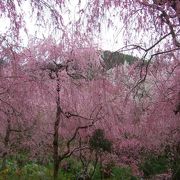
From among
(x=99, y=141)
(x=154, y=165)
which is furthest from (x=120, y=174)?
(x=99, y=141)

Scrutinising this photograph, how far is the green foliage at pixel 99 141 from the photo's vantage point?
11.7 meters

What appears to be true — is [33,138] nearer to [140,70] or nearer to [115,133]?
[115,133]

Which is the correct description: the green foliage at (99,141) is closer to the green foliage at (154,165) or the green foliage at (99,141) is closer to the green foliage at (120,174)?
the green foliage at (120,174)

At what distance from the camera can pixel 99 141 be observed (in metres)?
11.9

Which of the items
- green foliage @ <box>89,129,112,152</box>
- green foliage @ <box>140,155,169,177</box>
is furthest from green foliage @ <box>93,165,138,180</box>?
green foliage @ <box>89,129,112,152</box>

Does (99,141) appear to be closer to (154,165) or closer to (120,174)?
(120,174)

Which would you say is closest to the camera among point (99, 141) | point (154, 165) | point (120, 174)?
point (99, 141)

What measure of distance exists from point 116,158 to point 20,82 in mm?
8508

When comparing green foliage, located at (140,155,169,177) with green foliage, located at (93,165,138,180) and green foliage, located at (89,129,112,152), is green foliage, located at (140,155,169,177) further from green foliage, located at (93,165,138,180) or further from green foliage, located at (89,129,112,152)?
green foliage, located at (89,129,112,152)

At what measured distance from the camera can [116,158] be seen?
1590 cm

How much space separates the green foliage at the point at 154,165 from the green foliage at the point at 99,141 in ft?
13.5

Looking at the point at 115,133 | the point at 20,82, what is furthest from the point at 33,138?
the point at 20,82

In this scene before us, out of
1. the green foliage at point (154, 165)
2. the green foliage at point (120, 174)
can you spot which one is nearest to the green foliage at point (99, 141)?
the green foliage at point (120, 174)

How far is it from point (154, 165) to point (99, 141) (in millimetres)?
5518
